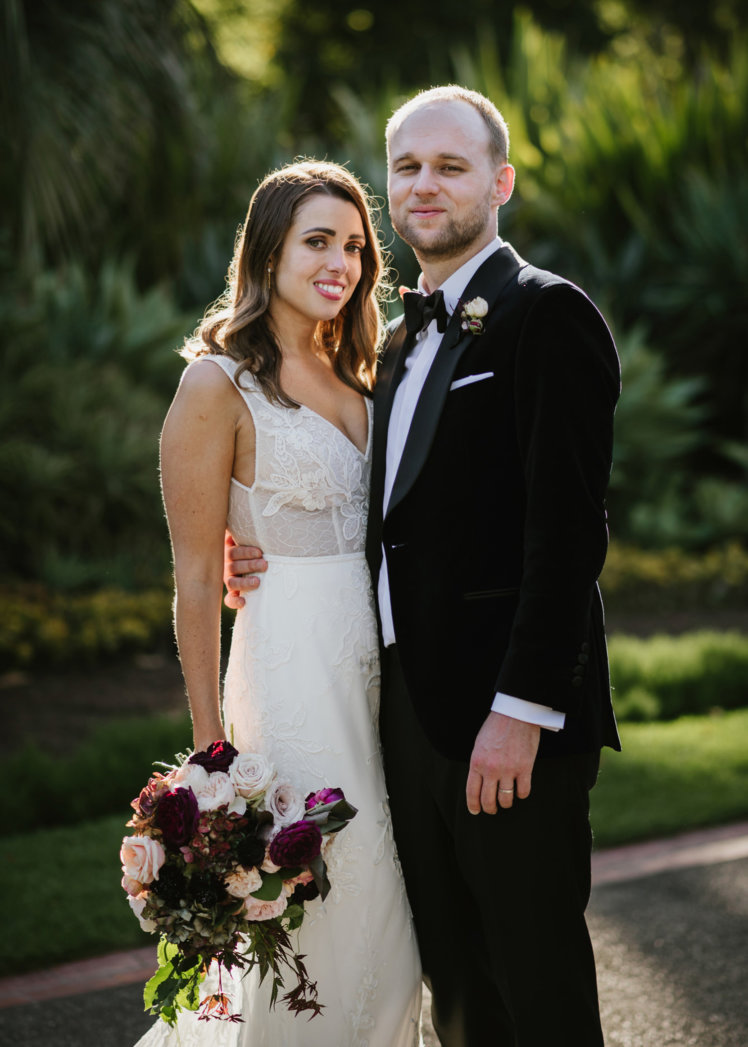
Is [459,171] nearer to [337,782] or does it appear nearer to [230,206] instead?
[337,782]

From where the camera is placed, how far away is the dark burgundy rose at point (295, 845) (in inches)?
→ 96.7

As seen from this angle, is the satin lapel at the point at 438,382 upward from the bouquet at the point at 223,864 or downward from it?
upward

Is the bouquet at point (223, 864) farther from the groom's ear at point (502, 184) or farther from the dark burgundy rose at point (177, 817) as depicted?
the groom's ear at point (502, 184)

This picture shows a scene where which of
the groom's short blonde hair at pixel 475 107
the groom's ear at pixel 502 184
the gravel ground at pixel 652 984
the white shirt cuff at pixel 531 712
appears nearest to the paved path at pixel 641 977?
the gravel ground at pixel 652 984

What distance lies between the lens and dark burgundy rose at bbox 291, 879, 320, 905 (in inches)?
101

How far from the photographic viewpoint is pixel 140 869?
2.46m

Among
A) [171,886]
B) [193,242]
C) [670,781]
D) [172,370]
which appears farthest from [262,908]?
[193,242]

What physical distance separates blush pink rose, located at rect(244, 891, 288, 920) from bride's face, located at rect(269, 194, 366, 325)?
1481mm

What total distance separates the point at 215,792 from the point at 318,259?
1.38 meters

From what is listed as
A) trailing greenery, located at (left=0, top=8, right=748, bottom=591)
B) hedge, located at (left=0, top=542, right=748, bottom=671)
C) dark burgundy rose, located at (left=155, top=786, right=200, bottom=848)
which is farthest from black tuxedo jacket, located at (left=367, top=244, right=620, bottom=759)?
trailing greenery, located at (left=0, top=8, right=748, bottom=591)

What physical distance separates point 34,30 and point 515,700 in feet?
23.1

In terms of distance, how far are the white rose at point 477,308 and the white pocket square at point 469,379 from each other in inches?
5.8

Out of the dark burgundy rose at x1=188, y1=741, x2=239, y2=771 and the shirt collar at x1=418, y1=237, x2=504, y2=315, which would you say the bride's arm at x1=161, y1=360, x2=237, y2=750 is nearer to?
the dark burgundy rose at x1=188, y1=741, x2=239, y2=771

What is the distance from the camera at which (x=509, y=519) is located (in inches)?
102
